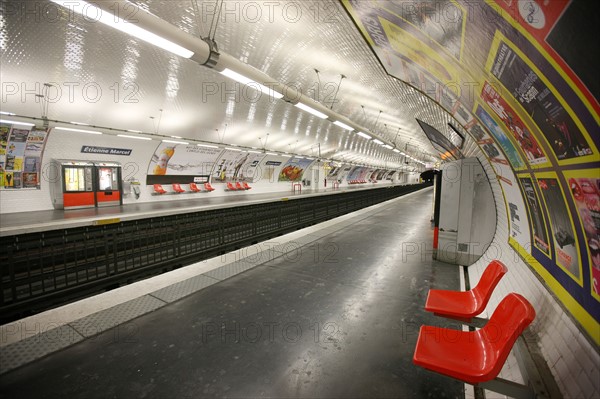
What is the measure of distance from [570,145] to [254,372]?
292 centimetres

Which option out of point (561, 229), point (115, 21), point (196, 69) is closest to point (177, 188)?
point (196, 69)

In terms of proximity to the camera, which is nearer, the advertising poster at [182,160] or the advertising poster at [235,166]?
the advertising poster at [182,160]

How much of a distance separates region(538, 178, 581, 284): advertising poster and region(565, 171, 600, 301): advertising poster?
209mm

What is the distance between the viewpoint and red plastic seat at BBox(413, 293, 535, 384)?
1.80 meters

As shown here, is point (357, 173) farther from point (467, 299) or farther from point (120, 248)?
point (467, 299)

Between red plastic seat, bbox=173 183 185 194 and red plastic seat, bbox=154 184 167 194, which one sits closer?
red plastic seat, bbox=154 184 167 194

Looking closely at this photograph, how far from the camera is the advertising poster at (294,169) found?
81.0ft

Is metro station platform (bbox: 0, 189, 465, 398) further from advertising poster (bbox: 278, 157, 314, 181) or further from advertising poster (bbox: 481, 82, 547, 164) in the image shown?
advertising poster (bbox: 278, 157, 314, 181)

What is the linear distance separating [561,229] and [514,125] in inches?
35.7

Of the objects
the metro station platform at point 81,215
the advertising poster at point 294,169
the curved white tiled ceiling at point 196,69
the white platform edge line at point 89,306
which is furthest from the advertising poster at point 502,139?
the advertising poster at point 294,169

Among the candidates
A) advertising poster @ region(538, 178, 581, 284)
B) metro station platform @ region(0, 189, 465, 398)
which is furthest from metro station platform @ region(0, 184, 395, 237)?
advertising poster @ region(538, 178, 581, 284)

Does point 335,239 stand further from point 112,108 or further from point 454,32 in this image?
point 112,108

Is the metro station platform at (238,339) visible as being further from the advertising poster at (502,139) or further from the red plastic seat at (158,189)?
the red plastic seat at (158,189)

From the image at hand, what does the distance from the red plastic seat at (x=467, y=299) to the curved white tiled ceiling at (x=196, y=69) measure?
380cm
